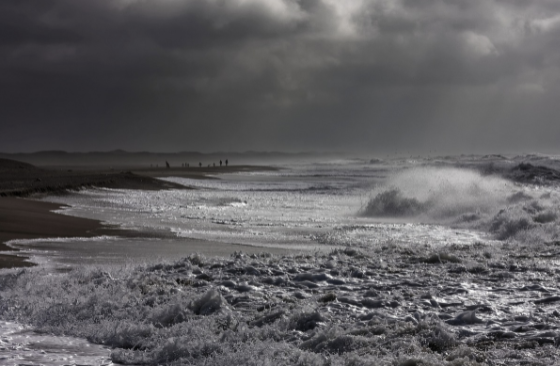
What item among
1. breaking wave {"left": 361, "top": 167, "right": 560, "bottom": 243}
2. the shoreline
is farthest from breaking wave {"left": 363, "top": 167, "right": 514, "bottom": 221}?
the shoreline

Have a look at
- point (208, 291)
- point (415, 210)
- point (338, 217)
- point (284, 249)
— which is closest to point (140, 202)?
point (338, 217)

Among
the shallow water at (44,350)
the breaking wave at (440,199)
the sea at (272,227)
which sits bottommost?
the shallow water at (44,350)

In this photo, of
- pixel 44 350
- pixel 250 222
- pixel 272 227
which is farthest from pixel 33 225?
pixel 44 350

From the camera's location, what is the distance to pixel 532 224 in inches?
616

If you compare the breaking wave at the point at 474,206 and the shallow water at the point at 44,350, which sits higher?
the breaking wave at the point at 474,206

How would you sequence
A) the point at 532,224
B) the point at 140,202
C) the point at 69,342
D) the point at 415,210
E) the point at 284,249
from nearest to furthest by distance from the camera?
the point at 69,342 → the point at 284,249 → the point at 532,224 → the point at 415,210 → the point at 140,202

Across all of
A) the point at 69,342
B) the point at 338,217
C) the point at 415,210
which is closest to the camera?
the point at 69,342

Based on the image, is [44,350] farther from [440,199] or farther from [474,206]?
A: [440,199]

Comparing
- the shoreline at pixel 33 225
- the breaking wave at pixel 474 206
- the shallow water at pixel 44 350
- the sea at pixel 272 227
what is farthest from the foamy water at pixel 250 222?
the shallow water at pixel 44 350

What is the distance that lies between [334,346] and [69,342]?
2.97 metres

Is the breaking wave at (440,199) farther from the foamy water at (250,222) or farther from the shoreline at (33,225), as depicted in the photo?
the shoreline at (33,225)

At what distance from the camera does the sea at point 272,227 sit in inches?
406

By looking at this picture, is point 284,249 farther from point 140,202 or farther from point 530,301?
point 140,202

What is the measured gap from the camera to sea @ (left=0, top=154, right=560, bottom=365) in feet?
33.8
